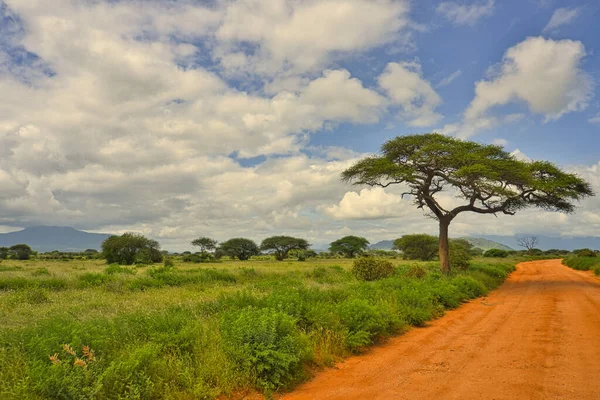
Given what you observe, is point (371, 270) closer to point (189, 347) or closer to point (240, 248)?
point (189, 347)

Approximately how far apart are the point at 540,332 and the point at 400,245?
72.0 m

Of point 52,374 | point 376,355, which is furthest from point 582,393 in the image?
point 52,374

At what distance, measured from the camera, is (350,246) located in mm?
92750

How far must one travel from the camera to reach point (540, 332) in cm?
938

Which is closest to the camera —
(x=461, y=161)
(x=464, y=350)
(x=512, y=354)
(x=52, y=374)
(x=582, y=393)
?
(x=52, y=374)

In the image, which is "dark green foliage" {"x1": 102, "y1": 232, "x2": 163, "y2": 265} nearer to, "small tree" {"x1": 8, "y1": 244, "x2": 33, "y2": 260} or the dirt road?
"small tree" {"x1": 8, "y1": 244, "x2": 33, "y2": 260}

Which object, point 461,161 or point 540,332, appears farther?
point 461,161

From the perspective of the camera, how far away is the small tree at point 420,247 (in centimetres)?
7512

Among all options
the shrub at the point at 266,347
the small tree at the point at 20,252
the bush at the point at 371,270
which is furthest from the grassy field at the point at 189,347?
the small tree at the point at 20,252

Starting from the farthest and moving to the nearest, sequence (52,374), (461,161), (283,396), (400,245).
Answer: (400,245)
(461,161)
(283,396)
(52,374)

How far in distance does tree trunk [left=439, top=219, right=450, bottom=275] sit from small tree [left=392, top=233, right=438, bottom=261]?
5240 cm

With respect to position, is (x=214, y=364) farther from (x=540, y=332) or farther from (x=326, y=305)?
(x=540, y=332)

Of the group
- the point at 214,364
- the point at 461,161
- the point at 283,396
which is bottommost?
the point at 283,396

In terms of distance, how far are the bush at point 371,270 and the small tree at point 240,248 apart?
6764 cm
